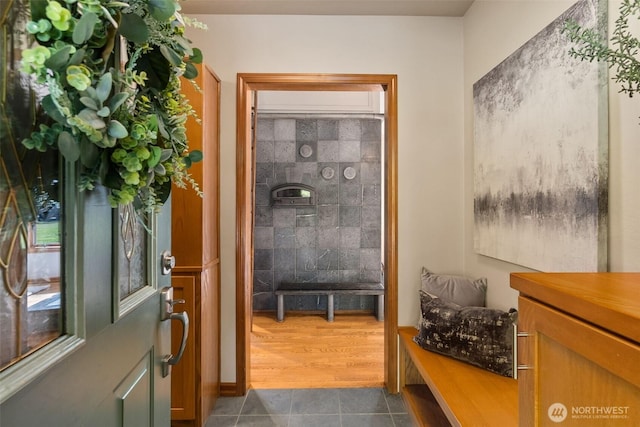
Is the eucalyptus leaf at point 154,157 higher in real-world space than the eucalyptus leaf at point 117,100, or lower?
lower

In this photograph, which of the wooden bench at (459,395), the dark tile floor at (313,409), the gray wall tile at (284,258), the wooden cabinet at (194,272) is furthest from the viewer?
the gray wall tile at (284,258)

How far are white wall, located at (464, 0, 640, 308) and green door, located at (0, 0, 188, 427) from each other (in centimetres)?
170

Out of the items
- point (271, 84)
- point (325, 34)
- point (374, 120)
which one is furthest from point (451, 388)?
point (374, 120)

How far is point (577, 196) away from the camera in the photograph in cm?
127

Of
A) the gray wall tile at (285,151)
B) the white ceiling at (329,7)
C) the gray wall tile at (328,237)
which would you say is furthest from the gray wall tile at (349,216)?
the white ceiling at (329,7)

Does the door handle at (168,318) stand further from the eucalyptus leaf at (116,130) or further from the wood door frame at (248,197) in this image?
the wood door frame at (248,197)

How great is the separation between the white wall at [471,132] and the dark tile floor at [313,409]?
102cm

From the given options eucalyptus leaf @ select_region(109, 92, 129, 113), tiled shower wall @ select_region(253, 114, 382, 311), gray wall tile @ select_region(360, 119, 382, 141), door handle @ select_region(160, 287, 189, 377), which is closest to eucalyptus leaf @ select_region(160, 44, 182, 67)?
eucalyptus leaf @ select_region(109, 92, 129, 113)

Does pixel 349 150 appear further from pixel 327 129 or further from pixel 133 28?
pixel 133 28

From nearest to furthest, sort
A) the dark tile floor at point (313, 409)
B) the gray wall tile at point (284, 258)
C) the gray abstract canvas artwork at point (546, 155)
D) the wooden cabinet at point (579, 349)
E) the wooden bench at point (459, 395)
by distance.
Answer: the wooden cabinet at point (579, 349)
the gray abstract canvas artwork at point (546, 155)
the wooden bench at point (459, 395)
the dark tile floor at point (313, 409)
the gray wall tile at point (284, 258)

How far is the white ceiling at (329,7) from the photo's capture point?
2.14 meters

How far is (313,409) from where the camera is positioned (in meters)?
2.04

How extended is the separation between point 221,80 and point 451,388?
2466mm

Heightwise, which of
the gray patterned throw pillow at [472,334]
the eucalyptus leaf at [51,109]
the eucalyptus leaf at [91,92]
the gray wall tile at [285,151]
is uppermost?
the gray wall tile at [285,151]
